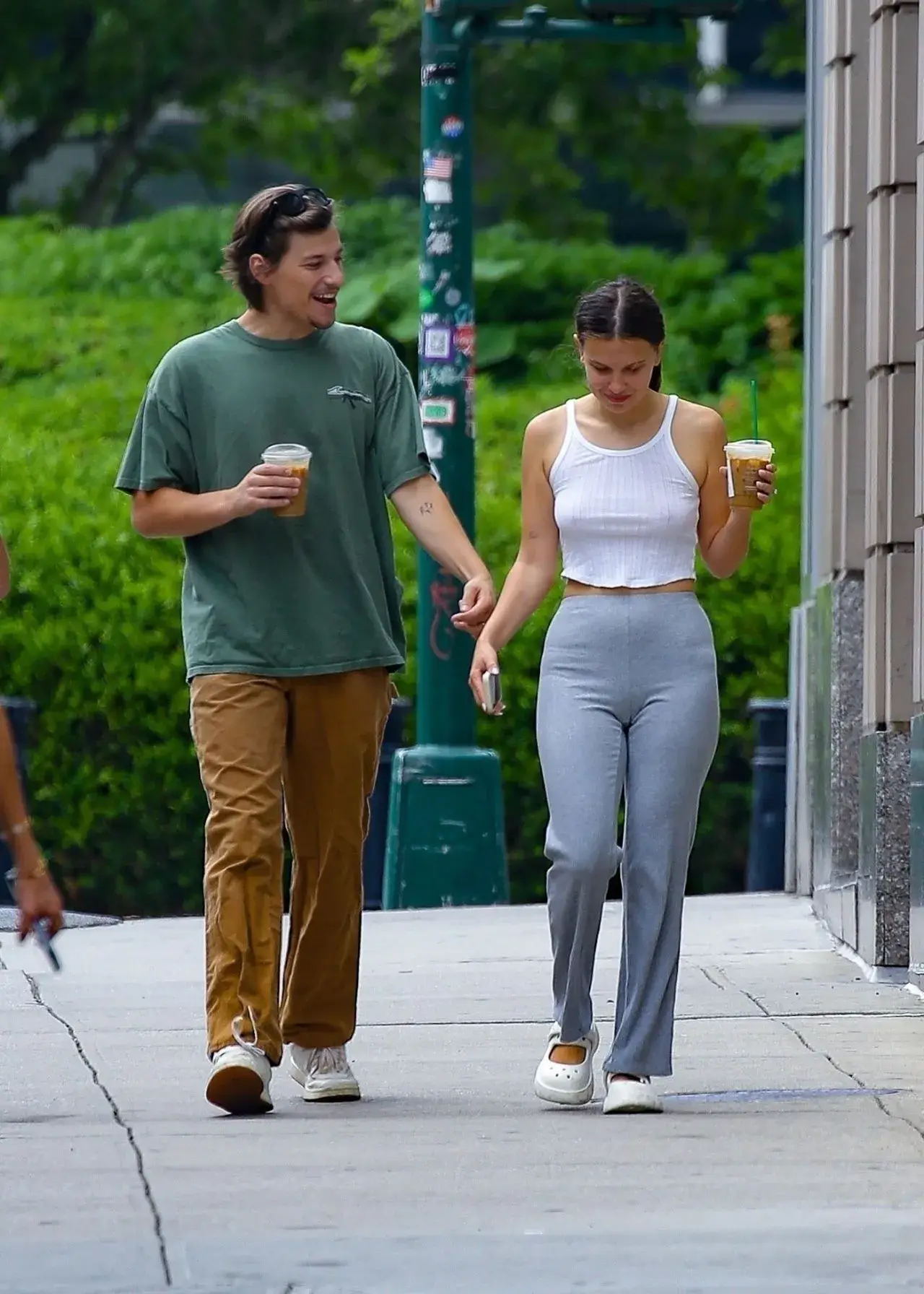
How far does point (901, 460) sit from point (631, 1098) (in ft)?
9.96

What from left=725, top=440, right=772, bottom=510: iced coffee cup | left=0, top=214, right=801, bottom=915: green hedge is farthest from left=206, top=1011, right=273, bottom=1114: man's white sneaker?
left=0, top=214, right=801, bottom=915: green hedge

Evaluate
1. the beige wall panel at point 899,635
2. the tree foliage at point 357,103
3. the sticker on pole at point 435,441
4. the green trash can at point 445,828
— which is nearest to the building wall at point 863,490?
the beige wall panel at point 899,635

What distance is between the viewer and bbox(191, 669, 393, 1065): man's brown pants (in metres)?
5.96

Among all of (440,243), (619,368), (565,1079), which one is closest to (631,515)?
(619,368)

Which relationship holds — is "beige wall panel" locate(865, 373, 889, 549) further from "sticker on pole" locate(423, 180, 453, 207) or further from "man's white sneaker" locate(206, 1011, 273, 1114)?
"man's white sneaker" locate(206, 1011, 273, 1114)

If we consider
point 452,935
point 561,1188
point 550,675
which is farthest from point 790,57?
point 561,1188

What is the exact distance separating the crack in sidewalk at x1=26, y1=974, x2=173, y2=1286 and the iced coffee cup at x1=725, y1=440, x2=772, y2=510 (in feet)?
6.09

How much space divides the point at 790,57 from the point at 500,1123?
1439 centimetres

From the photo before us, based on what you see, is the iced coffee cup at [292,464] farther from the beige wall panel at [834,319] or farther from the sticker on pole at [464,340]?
the sticker on pole at [464,340]

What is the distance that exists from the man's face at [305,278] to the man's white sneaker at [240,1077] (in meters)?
1.57

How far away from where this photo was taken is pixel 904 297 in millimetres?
8320

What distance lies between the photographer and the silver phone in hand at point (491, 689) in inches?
233

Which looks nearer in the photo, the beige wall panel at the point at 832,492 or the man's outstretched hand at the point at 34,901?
the man's outstretched hand at the point at 34,901

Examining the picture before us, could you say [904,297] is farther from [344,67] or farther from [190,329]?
[344,67]
